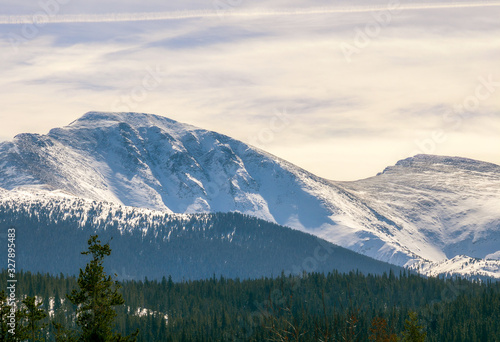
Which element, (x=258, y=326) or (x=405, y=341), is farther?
(x=258, y=326)

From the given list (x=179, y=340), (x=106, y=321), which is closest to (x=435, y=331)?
(x=179, y=340)

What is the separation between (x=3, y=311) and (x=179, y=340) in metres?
118

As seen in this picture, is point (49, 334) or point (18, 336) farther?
point (49, 334)

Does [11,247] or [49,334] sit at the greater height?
[11,247]

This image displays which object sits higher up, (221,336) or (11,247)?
(11,247)

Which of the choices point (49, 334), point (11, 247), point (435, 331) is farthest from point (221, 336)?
point (11, 247)

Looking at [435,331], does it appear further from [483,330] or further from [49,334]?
[49,334]

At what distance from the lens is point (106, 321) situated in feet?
203

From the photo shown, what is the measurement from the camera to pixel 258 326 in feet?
605

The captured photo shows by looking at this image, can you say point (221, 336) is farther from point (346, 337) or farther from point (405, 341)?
point (346, 337)

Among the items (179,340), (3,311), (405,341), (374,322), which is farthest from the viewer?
(179,340)

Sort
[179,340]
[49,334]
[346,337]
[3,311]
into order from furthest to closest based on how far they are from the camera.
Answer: [49,334] < [179,340] < [3,311] < [346,337]

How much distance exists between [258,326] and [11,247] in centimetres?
12985

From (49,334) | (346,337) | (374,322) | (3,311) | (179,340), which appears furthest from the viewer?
(49,334)
